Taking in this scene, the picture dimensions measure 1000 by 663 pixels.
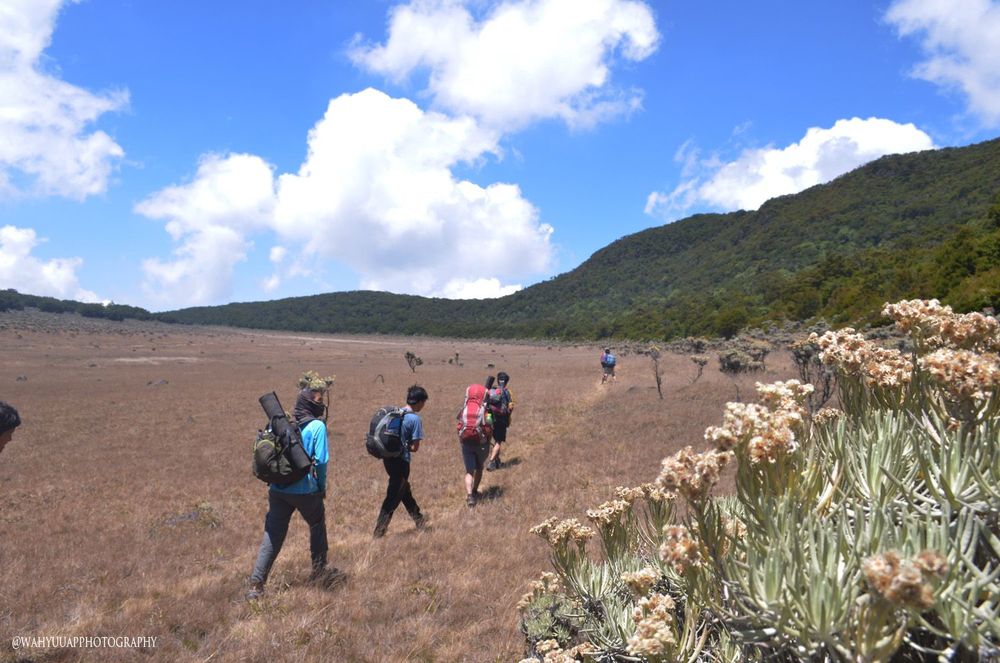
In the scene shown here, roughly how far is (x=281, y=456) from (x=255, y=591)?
1389 mm

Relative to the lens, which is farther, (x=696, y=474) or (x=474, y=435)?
(x=474, y=435)

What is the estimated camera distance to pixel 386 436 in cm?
652

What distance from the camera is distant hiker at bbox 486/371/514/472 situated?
1033 centimetres

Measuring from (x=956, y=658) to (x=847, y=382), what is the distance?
991mm

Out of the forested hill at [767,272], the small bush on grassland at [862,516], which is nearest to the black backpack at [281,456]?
the small bush on grassland at [862,516]

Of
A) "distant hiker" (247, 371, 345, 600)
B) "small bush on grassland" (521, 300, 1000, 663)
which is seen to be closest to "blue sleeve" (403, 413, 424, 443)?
"distant hiker" (247, 371, 345, 600)

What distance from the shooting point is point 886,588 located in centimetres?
118

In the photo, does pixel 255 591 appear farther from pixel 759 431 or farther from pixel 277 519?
pixel 759 431

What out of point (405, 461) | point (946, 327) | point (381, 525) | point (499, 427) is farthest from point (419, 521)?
point (946, 327)

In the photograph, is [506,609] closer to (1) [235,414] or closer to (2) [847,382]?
(2) [847,382]

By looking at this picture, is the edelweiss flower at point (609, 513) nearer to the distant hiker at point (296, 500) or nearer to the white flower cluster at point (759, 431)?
the white flower cluster at point (759, 431)

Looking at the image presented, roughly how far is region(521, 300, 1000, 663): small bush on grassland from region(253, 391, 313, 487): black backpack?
344cm

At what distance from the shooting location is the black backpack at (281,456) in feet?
15.6

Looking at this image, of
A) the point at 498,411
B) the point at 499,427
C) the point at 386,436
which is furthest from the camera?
the point at 499,427
